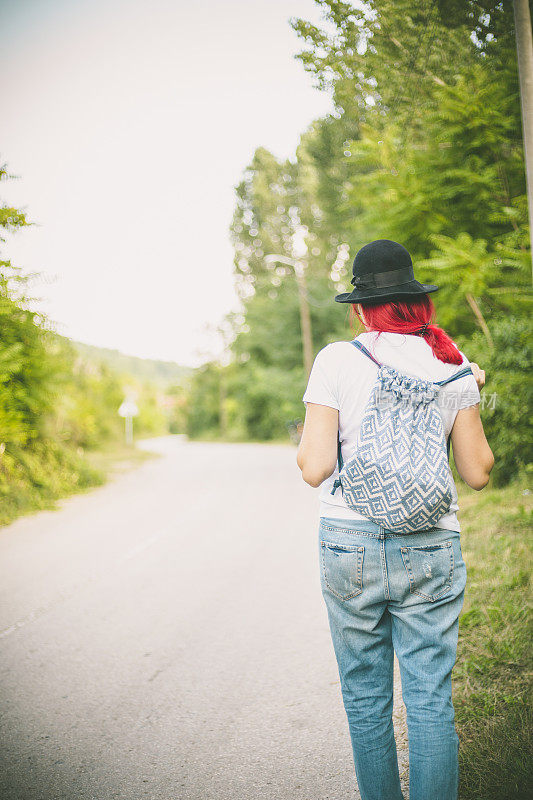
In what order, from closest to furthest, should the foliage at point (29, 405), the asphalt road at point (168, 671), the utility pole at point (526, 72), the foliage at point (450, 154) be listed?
the asphalt road at point (168, 671) → the utility pole at point (526, 72) → the foliage at point (450, 154) → the foliage at point (29, 405)

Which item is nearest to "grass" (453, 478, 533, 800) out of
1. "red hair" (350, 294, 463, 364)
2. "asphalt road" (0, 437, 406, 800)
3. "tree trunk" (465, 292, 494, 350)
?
"asphalt road" (0, 437, 406, 800)

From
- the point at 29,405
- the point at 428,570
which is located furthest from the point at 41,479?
the point at 428,570

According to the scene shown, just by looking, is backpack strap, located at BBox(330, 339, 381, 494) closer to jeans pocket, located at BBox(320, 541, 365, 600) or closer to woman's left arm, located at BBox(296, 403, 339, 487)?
woman's left arm, located at BBox(296, 403, 339, 487)

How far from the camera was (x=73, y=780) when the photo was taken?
261 cm

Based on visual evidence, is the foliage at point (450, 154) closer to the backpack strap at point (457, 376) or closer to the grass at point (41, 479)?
the backpack strap at point (457, 376)

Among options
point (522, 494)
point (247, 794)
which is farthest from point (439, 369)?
point (522, 494)

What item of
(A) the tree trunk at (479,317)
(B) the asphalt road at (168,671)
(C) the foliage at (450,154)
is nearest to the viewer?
(B) the asphalt road at (168,671)

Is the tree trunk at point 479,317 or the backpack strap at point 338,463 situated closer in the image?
the backpack strap at point 338,463

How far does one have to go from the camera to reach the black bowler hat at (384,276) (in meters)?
1.96

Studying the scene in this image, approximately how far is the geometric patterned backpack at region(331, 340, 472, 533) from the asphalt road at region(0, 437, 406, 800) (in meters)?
1.48

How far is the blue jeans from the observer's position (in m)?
1.77

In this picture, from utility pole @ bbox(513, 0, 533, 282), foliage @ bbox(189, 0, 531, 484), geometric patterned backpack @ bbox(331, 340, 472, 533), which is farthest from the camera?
foliage @ bbox(189, 0, 531, 484)

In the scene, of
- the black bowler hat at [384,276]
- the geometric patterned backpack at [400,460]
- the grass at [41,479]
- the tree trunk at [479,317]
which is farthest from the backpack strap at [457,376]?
the grass at [41,479]

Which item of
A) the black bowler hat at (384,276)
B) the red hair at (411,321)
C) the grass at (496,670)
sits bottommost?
the grass at (496,670)
